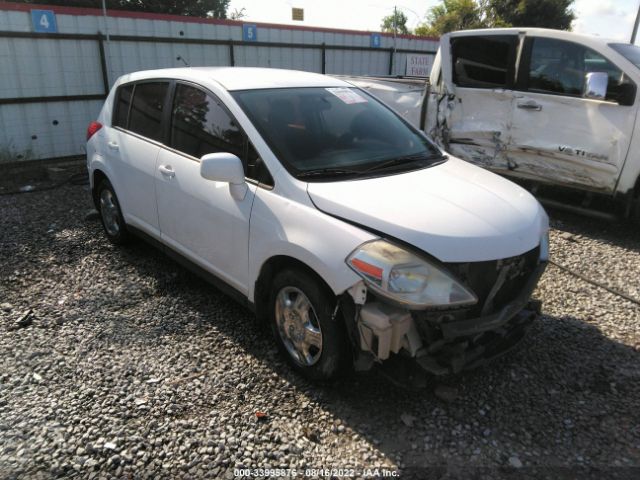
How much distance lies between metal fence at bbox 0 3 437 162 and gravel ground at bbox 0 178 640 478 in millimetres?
5283

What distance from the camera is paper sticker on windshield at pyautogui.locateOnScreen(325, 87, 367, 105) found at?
3.87 m

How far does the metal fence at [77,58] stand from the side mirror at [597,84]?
747 centimetres

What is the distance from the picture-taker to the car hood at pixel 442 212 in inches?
103

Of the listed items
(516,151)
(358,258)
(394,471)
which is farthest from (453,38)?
(394,471)

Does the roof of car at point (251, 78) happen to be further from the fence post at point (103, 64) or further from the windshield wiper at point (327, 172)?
the fence post at point (103, 64)

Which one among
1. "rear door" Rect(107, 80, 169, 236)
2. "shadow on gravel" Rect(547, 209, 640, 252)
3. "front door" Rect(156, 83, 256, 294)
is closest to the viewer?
"front door" Rect(156, 83, 256, 294)

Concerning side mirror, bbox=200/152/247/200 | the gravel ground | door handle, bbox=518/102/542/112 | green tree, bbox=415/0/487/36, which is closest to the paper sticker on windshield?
side mirror, bbox=200/152/247/200

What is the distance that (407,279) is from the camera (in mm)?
2539

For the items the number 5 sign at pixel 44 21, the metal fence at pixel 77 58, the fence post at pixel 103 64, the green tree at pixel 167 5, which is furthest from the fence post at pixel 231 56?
the green tree at pixel 167 5

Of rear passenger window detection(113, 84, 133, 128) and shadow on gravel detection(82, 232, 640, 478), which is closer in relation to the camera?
shadow on gravel detection(82, 232, 640, 478)

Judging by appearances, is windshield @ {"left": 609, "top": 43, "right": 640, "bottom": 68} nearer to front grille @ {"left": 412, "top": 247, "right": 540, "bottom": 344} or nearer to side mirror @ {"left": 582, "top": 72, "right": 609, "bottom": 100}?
side mirror @ {"left": 582, "top": 72, "right": 609, "bottom": 100}

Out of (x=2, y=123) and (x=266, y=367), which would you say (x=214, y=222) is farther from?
(x=2, y=123)

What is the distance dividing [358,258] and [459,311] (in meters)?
0.59

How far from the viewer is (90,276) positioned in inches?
182
